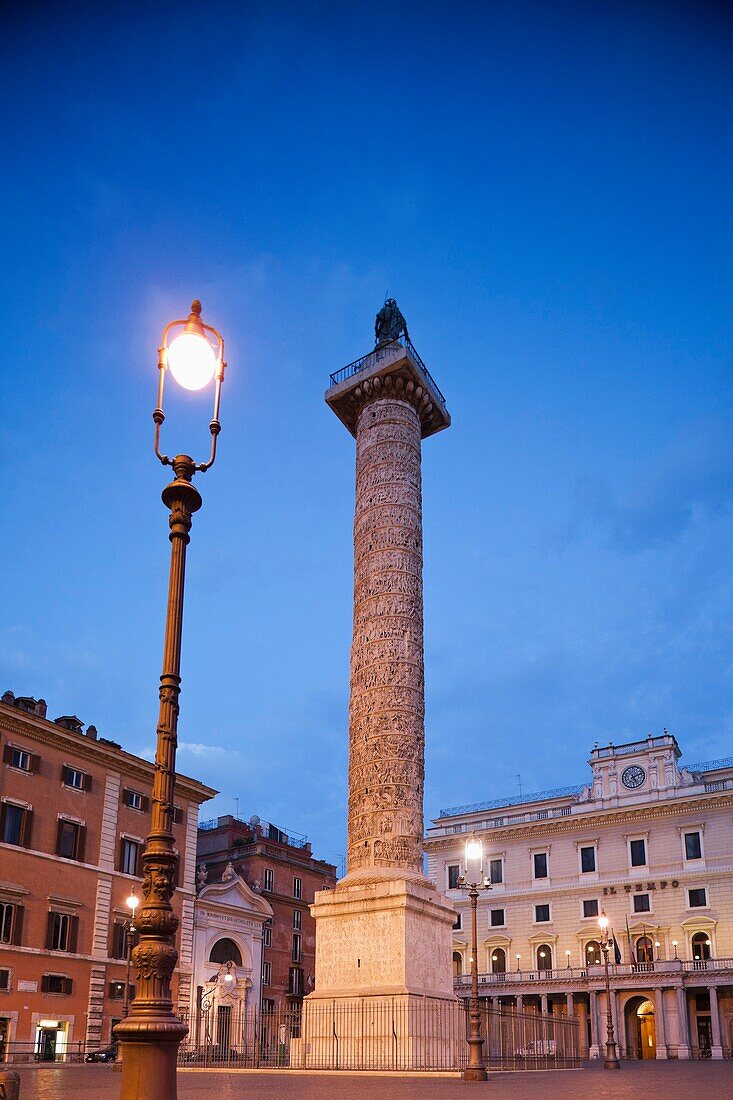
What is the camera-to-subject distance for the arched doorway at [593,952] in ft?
129

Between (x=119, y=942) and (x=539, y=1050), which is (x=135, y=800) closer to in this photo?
(x=119, y=942)

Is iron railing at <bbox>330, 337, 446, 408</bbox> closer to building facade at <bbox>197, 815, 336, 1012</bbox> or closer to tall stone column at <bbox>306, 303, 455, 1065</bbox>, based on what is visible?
tall stone column at <bbox>306, 303, 455, 1065</bbox>

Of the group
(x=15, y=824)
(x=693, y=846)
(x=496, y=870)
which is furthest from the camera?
(x=496, y=870)

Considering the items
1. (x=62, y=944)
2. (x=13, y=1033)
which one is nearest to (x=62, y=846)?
(x=62, y=944)

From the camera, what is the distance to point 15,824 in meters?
26.8

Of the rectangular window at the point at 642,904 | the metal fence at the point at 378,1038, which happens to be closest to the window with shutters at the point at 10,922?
the metal fence at the point at 378,1038

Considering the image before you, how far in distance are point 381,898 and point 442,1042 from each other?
2.96 m

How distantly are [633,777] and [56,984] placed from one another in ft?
83.2

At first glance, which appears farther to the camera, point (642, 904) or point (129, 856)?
point (642, 904)

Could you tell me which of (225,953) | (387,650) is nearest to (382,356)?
(387,650)

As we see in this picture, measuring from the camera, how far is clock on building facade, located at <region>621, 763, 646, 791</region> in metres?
41.4

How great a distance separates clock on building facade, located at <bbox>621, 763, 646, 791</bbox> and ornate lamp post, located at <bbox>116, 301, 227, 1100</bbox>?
1499 inches

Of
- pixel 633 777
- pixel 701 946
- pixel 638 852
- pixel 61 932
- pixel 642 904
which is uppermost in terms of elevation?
pixel 633 777

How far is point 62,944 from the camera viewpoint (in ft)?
89.4
